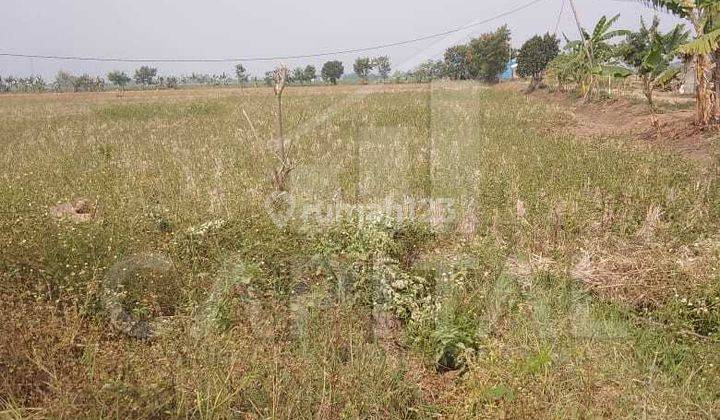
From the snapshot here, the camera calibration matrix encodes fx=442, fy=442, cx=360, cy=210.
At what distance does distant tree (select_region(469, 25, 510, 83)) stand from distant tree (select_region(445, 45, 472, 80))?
1.94m

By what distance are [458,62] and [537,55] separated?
2666 centimetres

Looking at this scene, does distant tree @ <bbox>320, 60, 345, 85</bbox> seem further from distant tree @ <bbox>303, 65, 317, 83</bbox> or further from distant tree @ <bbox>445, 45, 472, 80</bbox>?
distant tree @ <bbox>445, 45, 472, 80</bbox>

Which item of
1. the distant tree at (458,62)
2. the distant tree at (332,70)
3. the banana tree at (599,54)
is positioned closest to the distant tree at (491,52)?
the distant tree at (458,62)

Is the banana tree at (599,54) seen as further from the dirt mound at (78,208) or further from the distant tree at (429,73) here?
the distant tree at (429,73)

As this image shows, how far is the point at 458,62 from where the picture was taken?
58781mm

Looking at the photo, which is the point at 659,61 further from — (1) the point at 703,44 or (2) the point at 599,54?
(2) the point at 599,54

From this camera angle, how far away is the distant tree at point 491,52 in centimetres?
4700

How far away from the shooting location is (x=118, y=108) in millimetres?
18859

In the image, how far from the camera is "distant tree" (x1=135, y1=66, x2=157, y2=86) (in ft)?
292

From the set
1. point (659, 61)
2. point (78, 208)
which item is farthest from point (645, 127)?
point (78, 208)

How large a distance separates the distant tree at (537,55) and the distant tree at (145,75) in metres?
78.2

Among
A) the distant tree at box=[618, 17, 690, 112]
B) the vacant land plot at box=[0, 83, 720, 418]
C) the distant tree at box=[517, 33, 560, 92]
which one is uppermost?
the distant tree at box=[517, 33, 560, 92]

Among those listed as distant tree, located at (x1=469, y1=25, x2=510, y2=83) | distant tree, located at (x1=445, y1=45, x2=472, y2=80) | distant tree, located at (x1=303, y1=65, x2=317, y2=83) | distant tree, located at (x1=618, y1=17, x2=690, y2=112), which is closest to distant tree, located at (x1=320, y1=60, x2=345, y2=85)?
distant tree, located at (x1=303, y1=65, x2=317, y2=83)

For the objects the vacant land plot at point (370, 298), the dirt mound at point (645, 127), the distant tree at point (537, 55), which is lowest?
the vacant land plot at point (370, 298)
